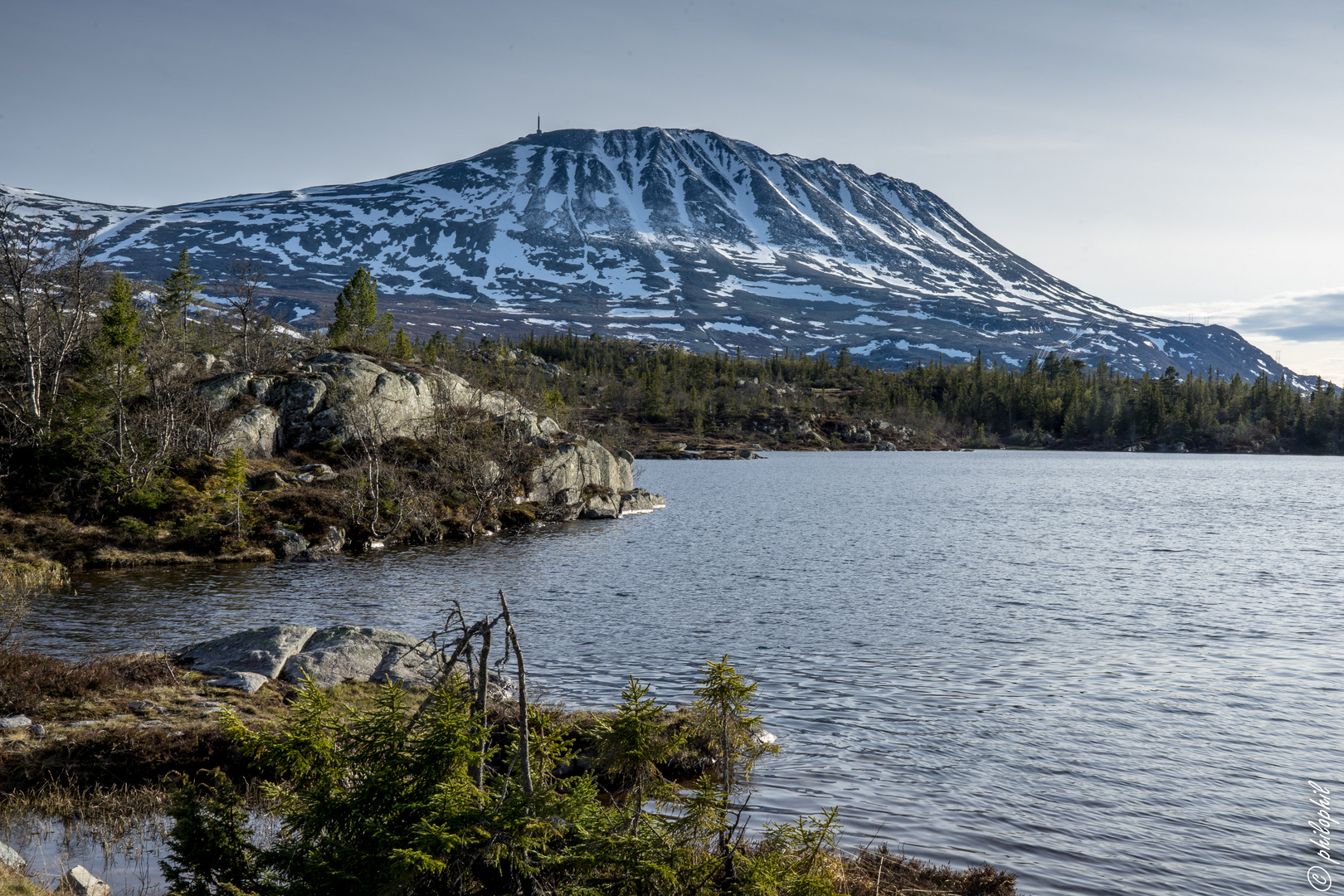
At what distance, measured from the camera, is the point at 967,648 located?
22594 mm

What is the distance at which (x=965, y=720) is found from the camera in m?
16.5

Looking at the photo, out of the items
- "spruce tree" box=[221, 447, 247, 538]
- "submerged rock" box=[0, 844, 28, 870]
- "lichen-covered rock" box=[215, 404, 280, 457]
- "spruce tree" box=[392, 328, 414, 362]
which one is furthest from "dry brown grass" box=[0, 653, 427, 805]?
"spruce tree" box=[392, 328, 414, 362]

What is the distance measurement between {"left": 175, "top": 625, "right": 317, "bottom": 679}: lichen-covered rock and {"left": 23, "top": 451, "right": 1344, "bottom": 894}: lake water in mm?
5603

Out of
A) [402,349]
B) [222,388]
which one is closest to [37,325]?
[222,388]

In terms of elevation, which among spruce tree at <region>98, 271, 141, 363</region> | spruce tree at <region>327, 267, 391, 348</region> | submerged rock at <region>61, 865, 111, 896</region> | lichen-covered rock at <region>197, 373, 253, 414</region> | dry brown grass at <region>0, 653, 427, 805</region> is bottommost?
dry brown grass at <region>0, 653, 427, 805</region>

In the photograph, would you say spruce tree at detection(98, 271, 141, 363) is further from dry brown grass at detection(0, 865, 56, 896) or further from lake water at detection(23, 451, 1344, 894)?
dry brown grass at detection(0, 865, 56, 896)

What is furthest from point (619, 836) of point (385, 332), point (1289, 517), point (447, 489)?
point (385, 332)

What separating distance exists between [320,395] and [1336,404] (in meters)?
225

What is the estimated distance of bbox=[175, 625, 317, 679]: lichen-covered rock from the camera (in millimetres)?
16328

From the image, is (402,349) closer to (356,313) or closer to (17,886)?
(356,313)

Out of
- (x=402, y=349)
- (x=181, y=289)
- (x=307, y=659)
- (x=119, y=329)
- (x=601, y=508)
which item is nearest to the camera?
(x=307, y=659)

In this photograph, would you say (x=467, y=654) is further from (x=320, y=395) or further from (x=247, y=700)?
(x=320, y=395)

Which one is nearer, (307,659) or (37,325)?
(307,659)

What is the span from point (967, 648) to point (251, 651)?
60.8 ft
